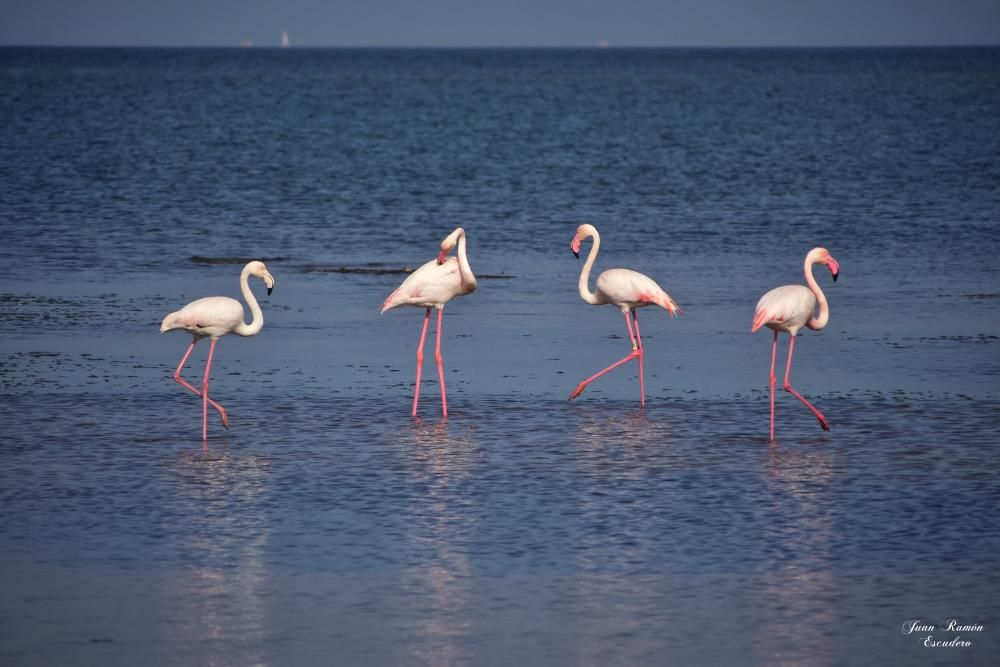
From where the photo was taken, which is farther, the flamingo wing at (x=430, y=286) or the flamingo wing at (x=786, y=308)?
the flamingo wing at (x=430, y=286)

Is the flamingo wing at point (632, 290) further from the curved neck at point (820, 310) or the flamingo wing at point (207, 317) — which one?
the flamingo wing at point (207, 317)

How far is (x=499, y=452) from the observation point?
421 inches

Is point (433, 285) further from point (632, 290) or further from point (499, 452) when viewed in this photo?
point (499, 452)

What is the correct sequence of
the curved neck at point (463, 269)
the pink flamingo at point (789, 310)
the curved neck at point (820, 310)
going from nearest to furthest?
the pink flamingo at point (789, 310) < the curved neck at point (820, 310) < the curved neck at point (463, 269)

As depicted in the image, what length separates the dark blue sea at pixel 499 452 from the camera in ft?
24.3

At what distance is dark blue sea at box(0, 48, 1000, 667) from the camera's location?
7.40 metres

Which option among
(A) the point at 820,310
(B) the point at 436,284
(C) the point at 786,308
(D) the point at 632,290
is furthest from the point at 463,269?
(A) the point at 820,310

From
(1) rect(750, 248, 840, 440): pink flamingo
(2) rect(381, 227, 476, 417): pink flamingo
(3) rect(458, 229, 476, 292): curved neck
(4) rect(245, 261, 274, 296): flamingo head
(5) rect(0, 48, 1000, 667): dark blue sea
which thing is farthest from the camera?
(2) rect(381, 227, 476, 417): pink flamingo

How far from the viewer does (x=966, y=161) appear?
41.8 metres

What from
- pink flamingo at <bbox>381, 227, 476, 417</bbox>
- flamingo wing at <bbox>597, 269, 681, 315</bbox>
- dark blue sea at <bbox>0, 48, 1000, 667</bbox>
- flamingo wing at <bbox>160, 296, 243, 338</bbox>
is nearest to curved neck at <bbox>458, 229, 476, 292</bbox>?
pink flamingo at <bbox>381, 227, 476, 417</bbox>

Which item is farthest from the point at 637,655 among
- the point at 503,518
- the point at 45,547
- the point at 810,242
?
the point at 810,242

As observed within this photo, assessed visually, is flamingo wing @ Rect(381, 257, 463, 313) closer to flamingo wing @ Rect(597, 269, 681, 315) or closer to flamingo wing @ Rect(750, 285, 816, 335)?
flamingo wing @ Rect(597, 269, 681, 315)

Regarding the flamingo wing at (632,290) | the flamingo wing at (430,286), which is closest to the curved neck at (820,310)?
the flamingo wing at (632,290)

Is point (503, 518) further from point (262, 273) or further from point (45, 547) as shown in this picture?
point (262, 273)
